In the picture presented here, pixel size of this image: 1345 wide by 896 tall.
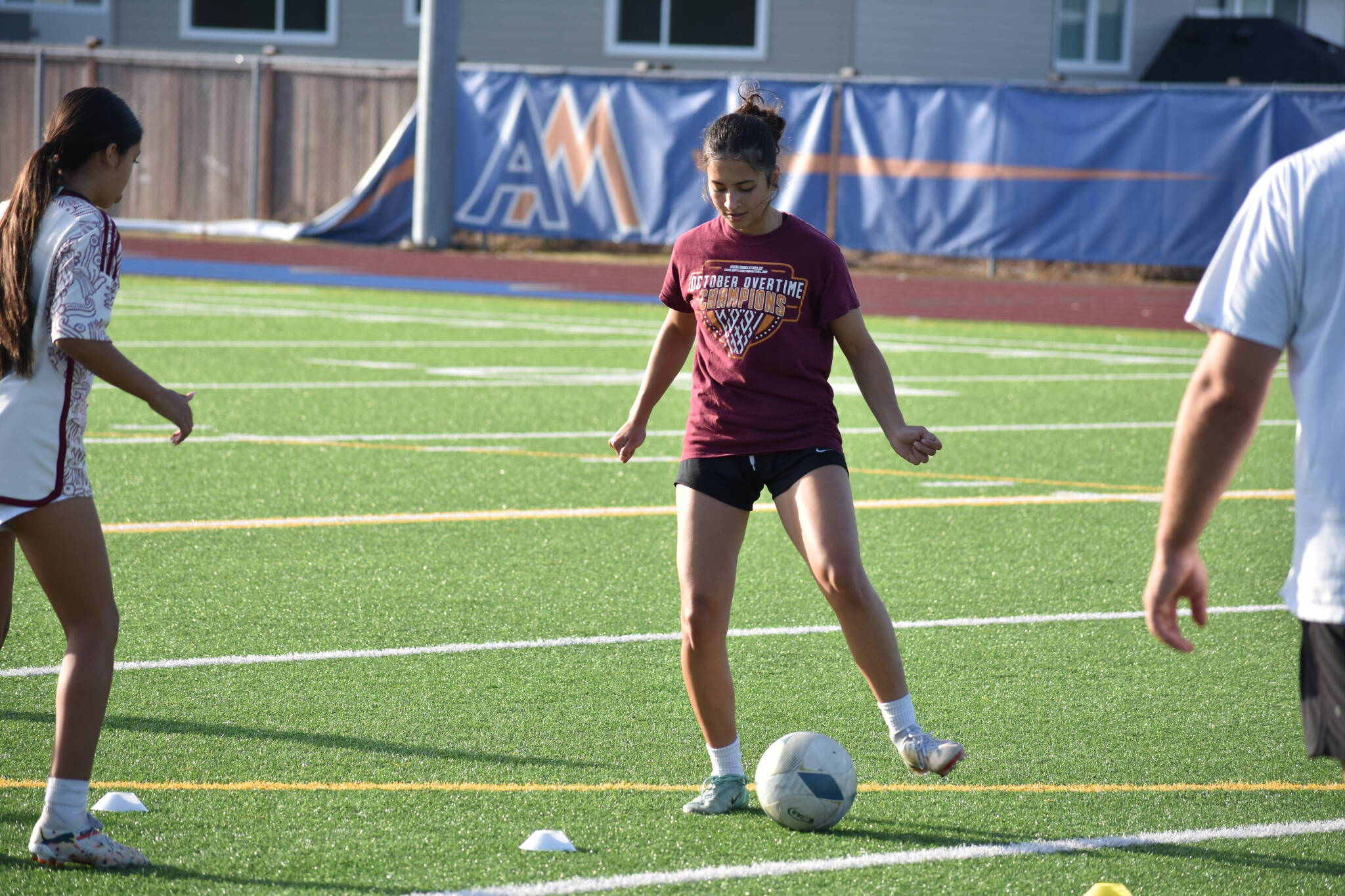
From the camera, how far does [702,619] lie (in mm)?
4688

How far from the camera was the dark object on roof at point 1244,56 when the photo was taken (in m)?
31.8

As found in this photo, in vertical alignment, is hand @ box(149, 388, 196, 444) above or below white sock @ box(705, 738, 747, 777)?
above

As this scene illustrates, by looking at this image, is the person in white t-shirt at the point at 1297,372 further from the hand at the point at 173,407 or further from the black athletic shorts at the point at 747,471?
the hand at the point at 173,407

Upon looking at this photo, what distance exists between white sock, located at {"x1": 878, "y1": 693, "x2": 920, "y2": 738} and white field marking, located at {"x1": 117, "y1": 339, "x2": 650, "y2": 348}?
1206 centimetres

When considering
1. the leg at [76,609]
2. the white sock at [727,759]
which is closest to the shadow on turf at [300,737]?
the white sock at [727,759]

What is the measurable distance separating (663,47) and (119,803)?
2769 centimetres

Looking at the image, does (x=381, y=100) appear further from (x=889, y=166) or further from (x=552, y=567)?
(x=552, y=567)

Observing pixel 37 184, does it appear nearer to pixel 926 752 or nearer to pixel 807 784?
pixel 807 784

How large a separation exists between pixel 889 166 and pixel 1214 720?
19330 millimetres

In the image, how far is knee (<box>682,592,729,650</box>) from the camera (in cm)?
469

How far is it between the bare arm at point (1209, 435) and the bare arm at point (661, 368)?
2.15 m

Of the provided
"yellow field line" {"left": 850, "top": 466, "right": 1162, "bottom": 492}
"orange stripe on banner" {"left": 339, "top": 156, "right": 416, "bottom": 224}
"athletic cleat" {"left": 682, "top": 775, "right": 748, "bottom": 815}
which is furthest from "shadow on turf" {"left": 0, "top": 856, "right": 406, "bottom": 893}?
"orange stripe on banner" {"left": 339, "top": 156, "right": 416, "bottom": 224}

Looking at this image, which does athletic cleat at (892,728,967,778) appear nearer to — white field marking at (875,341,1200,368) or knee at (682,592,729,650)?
knee at (682,592,729,650)

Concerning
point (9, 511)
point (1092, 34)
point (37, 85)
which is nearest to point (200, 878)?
point (9, 511)
